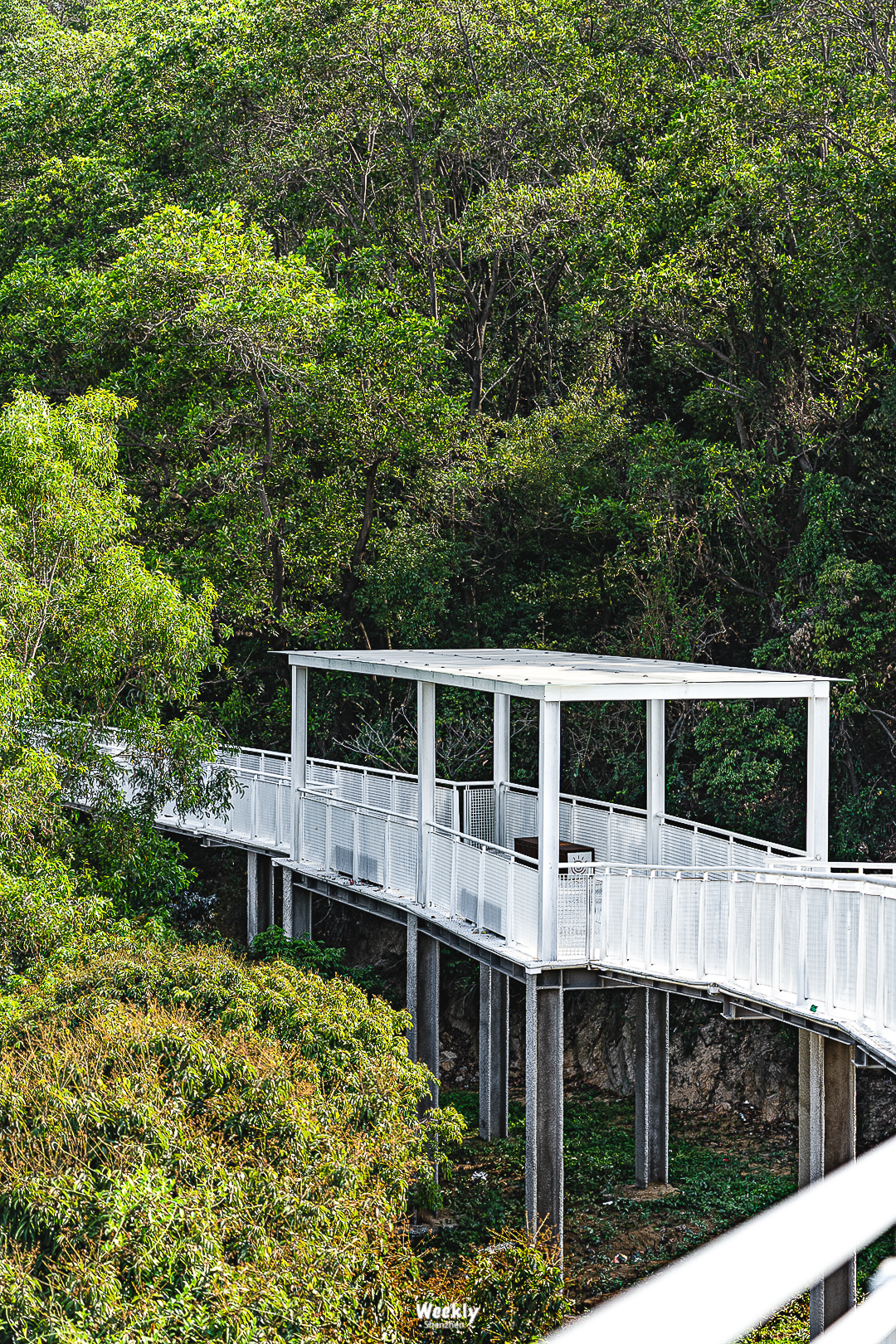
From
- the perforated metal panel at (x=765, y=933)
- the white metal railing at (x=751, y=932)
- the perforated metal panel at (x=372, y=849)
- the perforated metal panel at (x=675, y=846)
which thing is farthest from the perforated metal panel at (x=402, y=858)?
the perforated metal panel at (x=765, y=933)

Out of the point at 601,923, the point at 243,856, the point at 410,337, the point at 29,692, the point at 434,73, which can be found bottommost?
the point at 243,856

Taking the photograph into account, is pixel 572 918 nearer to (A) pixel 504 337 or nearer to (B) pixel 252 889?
(B) pixel 252 889

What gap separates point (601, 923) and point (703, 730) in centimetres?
769

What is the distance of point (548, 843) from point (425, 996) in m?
4.68

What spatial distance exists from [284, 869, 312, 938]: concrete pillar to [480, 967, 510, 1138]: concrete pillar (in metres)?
2.98

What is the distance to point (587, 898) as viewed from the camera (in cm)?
1254

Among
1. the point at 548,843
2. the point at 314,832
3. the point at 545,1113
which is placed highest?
the point at 548,843

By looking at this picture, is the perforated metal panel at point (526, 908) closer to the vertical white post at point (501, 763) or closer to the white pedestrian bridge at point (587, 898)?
the white pedestrian bridge at point (587, 898)

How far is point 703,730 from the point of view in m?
19.7

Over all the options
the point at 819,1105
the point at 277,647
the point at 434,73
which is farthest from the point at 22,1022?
the point at 434,73

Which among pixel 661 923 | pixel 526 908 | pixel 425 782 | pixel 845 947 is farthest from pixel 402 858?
pixel 845 947

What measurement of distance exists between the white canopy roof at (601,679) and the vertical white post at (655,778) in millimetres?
559

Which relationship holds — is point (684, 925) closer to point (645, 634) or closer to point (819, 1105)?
point (819, 1105)

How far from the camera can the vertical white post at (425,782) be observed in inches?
607
